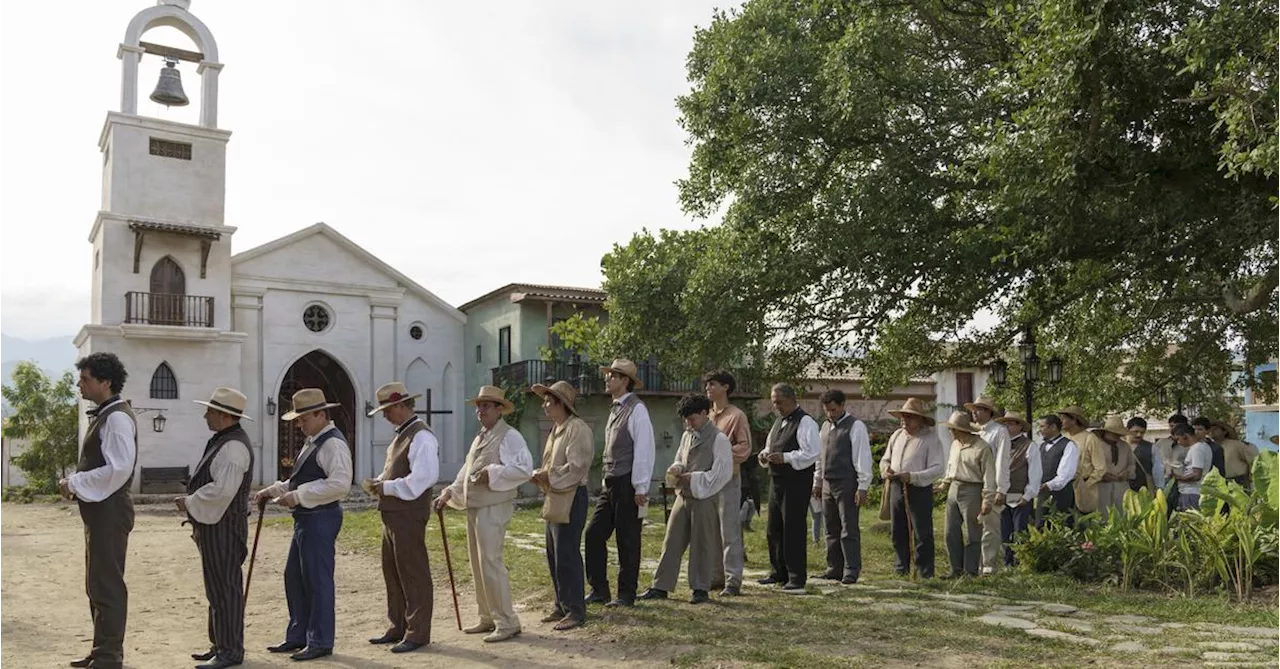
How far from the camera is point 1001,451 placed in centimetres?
1020

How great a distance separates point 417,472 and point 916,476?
16.3 ft

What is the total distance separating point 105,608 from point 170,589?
186 inches

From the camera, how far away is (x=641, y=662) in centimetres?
662

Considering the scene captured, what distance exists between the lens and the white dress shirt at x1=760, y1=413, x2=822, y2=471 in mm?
9414

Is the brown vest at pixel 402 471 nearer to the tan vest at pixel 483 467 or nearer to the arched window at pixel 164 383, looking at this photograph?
the tan vest at pixel 483 467

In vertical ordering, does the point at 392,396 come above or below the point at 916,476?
above

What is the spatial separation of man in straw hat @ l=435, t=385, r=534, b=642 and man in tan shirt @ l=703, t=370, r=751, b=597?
213cm

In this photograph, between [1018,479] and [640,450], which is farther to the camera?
[1018,479]

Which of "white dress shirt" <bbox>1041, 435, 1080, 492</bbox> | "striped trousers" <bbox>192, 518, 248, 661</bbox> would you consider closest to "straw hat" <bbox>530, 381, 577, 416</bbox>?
"striped trousers" <bbox>192, 518, 248, 661</bbox>

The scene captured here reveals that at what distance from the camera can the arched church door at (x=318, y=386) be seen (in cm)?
2934

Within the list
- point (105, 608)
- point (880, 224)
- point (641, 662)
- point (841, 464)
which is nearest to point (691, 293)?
point (880, 224)

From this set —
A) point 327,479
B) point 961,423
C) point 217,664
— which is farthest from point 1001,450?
point 217,664

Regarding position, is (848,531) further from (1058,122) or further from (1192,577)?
(1058,122)

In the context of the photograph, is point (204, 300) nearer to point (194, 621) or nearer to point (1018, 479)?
point (194, 621)
